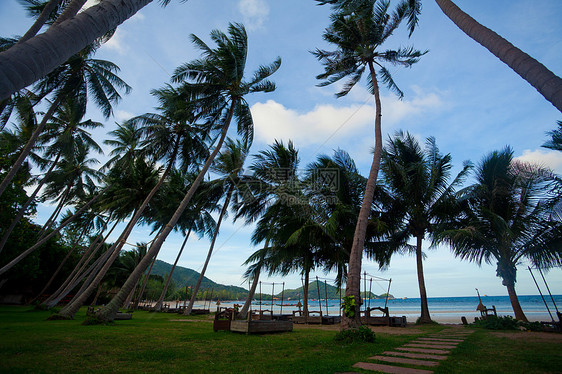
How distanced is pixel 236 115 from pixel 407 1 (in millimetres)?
8940

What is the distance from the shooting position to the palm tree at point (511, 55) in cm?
354

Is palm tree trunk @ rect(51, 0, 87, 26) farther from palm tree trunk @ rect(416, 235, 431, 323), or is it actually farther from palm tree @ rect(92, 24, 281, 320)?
palm tree trunk @ rect(416, 235, 431, 323)

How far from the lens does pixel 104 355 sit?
207 inches

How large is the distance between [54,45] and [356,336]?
7.99 m

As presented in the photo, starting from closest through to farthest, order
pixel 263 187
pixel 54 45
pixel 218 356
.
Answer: pixel 54 45
pixel 218 356
pixel 263 187

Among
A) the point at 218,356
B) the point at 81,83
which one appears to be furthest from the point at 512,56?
the point at 81,83

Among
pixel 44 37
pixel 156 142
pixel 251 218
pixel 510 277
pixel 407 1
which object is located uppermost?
pixel 407 1

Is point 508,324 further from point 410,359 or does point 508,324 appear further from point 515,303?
point 410,359

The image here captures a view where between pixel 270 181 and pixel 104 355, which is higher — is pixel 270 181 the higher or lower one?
the higher one

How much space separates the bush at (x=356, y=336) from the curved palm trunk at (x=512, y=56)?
6.17m

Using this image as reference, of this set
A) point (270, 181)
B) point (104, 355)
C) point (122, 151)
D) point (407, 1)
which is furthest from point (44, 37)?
point (122, 151)

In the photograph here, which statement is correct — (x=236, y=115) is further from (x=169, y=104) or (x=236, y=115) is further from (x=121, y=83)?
(x=121, y=83)

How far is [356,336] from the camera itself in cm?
713

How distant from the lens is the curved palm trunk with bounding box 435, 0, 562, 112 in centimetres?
354
